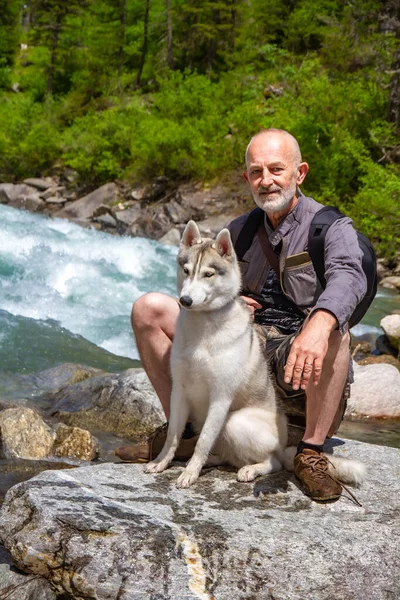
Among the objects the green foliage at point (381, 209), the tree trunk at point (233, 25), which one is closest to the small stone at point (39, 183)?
the green foliage at point (381, 209)

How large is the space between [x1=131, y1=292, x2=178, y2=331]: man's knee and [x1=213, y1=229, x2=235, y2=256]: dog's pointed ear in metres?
0.62

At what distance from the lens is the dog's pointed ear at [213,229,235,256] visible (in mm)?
3705

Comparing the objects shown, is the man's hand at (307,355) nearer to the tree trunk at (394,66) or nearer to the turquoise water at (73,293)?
the turquoise water at (73,293)

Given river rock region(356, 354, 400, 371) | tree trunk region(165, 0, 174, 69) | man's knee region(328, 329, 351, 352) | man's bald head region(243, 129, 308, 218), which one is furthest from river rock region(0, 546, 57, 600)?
tree trunk region(165, 0, 174, 69)

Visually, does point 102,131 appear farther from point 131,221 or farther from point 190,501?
point 190,501

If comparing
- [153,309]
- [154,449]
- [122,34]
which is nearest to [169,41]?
[122,34]

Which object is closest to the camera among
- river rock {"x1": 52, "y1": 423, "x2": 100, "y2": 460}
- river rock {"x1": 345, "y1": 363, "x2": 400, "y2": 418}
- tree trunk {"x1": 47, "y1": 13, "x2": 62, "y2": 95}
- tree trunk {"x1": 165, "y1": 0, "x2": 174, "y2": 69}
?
river rock {"x1": 52, "y1": 423, "x2": 100, "y2": 460}

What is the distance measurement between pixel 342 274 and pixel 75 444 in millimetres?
3587

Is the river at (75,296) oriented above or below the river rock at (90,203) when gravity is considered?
above

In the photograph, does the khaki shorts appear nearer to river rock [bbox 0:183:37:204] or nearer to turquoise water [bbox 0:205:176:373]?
turquoise water [bbox 0:205:176:373]

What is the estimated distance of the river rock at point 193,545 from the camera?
3.04 metres

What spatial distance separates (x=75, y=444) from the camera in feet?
20.3

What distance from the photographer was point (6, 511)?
340cm

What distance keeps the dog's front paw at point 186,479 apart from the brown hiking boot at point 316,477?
596 millimetres
